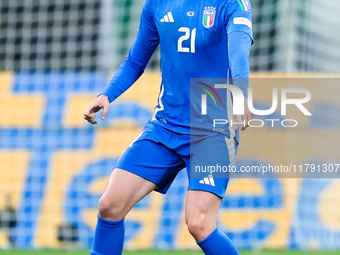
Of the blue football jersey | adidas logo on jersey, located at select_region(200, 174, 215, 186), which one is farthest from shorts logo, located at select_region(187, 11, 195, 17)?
adidas logo on jersey, located at select_region(200, 174, 215, 186)

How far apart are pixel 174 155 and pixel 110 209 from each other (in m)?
0.44

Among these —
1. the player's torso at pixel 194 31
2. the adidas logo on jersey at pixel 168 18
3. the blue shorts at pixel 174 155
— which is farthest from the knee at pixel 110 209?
the adidas logo on jersey at pixel 168 18

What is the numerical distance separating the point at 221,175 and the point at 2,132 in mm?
4403

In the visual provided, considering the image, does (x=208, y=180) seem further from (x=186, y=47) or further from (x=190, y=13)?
(x=190, y=13)

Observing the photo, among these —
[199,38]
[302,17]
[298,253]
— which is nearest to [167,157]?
[199,38]

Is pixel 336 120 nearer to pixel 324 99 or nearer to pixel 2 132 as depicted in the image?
pixel 324 99

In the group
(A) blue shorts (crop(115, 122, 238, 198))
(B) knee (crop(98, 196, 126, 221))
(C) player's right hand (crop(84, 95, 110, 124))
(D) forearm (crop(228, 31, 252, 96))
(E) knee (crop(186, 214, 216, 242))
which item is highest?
(D) forearm (crop(228, 31, 252, 96))

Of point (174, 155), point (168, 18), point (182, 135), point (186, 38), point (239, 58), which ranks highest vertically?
point (168, 18)

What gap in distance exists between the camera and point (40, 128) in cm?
746

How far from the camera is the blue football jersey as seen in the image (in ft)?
12.1

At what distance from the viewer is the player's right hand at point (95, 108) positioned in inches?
145

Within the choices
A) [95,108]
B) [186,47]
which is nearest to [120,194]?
[95,108]

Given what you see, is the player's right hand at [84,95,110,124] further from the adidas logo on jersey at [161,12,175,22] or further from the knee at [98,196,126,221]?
the adidas logo on jersey at [161,12,175,22]

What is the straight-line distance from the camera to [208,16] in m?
3.70
